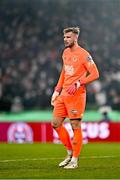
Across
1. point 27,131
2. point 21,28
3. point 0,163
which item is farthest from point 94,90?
point 0,163

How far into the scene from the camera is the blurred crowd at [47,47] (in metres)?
25.7

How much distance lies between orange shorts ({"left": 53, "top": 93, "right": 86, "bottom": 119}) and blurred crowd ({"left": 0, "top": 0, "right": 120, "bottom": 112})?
13919 mm

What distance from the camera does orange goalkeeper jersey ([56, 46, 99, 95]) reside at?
10.5m

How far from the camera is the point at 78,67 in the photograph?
1053 cm

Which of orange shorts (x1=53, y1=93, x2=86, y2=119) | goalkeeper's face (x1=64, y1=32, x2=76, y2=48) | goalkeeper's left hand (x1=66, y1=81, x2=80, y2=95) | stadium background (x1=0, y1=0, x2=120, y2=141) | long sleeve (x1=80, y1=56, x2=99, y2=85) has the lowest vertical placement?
orange shorts (x1=53, y1=93, x2=86, y2=119)

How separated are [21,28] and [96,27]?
10.9ft

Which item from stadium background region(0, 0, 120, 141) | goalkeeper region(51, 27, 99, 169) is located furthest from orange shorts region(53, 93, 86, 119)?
stadium background region(0, 0, 120, 141)

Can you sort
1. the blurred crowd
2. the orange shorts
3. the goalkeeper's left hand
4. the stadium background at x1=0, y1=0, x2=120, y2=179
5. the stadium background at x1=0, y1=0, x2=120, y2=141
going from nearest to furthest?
the goalkeeper's left hand
the orange shorts
the stadium background at x1=0, y1=0, x2=120, y2=179
the stadium background at x1=0, y1=0, x2=120, y2=141
the blurred crowd

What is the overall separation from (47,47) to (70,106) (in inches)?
708

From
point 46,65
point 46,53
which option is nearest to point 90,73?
point 46,65

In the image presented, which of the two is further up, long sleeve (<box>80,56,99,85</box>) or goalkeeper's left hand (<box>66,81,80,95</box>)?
long sleeve (<box>80,56,99,85</box>)

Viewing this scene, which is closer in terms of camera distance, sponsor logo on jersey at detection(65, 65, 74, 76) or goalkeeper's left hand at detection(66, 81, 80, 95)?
goalkeeper's left hand at detection(66, 81, 80, 95)

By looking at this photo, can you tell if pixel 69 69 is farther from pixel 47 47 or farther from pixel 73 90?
pixel 47 47

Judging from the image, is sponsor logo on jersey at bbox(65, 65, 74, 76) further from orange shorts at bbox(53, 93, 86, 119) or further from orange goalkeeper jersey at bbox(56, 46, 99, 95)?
orange shorts at bbox(53, 93, 86, 119)
